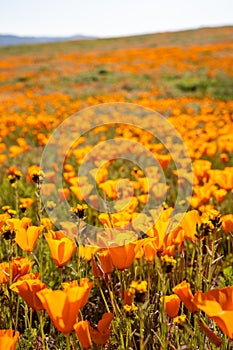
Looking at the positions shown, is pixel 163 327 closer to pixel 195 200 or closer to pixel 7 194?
pixel 195 200

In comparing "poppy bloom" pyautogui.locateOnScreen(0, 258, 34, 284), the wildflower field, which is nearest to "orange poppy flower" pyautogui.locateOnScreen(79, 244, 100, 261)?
the wildflower field

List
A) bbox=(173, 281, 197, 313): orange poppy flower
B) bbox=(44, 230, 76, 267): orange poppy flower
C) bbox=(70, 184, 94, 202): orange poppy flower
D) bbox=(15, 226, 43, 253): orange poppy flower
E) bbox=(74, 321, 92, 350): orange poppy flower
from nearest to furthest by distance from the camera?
1. bbox=(74, 321, 92, 350): orange poppy flower
2. bbox=(173, 281, 197, 313): orange poppy flower
3. bbox=(44, 230, 76, 267): orange poppy flower
4. bbox=(15, 226, 43, 253): orange poppy flower
5. bbox=(70, 184, 94, 202): orange poppy flower

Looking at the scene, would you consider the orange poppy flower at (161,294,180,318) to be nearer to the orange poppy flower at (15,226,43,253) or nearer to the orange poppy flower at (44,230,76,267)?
the orange poppy flower at (44,230,76,267)

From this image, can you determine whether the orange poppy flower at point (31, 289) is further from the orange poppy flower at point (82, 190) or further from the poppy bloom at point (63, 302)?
the orange poppy flower at point (82, 190)

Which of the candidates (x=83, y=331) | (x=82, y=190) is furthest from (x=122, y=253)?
(x=82, y=190)

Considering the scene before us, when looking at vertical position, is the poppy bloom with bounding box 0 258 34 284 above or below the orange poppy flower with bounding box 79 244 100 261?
above

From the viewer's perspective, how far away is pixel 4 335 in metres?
1.12

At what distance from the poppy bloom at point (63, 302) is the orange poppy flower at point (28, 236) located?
587 millimetres

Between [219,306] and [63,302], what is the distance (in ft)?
1.27

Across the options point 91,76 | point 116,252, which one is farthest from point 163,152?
point 91,76

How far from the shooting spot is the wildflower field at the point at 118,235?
137 cm

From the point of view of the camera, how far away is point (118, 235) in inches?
63.4

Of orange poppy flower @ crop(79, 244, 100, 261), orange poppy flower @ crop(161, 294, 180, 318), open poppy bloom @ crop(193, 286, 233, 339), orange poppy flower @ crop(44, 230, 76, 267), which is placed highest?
open poppy bloom @ crop(193, 286, 233, 339)

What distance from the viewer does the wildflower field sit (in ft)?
4.50
